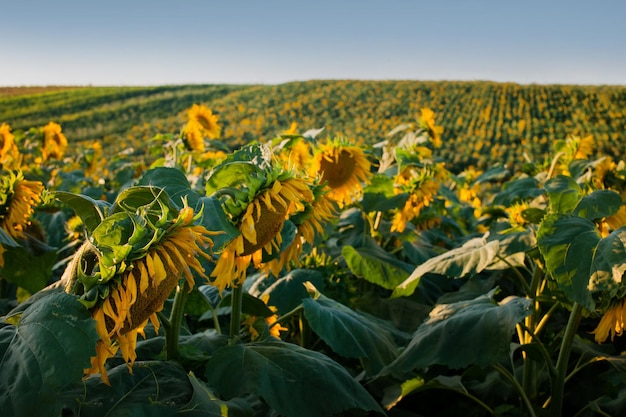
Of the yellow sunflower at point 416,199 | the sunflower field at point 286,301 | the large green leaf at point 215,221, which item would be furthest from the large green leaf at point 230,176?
the yellow sunflower at point 416,199

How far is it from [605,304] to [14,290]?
8.35ft

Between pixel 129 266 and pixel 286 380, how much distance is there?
1.83 ft

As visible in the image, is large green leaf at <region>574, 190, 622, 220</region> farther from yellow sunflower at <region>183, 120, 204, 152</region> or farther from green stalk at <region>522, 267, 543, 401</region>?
yellow sunflower at <region>183, 120, 204, 152</region>

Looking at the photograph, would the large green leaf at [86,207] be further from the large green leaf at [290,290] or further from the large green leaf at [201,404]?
the large green leaf at [290,290]

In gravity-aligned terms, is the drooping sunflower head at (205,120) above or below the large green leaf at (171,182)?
below

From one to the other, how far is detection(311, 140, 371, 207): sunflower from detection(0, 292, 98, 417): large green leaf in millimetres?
1790

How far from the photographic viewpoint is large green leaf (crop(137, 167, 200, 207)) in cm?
153

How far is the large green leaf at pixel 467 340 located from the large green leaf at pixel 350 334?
84 millimetres

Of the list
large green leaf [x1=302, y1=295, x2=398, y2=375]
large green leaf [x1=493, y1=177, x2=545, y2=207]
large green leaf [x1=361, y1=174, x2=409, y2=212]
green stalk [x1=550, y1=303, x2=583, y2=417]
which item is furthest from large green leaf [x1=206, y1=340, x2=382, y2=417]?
large green leaf [x1=493, y1=177, x2=545, y2=207]

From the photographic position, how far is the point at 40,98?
37.9m

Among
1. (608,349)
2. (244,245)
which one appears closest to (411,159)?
(608,349)

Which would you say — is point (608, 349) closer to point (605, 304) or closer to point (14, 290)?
point (605, 304)

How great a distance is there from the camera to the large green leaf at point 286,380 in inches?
58.5

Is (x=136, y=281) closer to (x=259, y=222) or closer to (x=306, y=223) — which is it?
(x=259, y=222)
